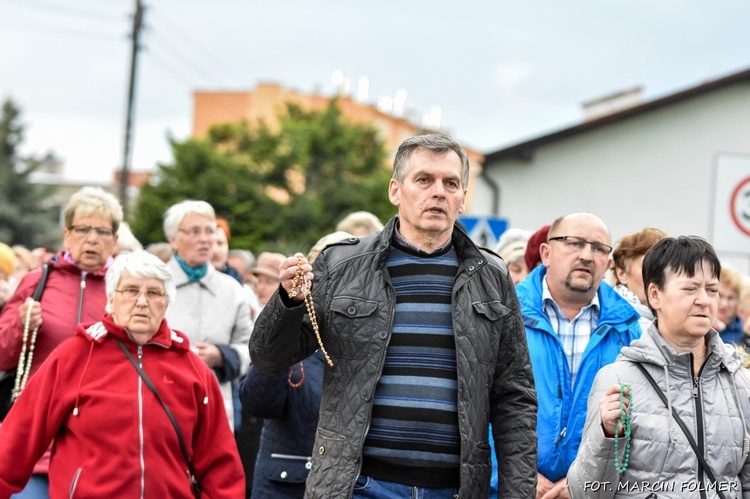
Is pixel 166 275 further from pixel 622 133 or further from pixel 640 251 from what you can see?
pixel 622 133

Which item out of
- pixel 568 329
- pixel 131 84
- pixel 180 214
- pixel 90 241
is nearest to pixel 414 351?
pixel 568 329

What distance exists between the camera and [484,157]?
24.0 m

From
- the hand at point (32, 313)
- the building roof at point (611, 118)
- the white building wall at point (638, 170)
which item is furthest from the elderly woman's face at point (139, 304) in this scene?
the building roof at point (611, 118)

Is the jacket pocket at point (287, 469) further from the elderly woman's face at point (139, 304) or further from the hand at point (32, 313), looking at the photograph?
the hand at point (32, 313)

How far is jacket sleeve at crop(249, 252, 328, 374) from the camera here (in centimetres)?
420

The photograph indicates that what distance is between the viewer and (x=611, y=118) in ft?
76.7

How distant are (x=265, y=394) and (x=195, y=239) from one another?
68.5 inches

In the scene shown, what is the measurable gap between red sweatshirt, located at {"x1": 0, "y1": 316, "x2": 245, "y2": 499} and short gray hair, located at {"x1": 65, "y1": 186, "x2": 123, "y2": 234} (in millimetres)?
1480

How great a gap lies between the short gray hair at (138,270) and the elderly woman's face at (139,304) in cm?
2

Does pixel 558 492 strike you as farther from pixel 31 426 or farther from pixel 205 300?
pixel 205 300

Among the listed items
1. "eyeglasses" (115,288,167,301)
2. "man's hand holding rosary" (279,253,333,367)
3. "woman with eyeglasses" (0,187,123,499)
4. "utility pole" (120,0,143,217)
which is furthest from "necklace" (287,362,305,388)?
"utility pole" (120,0,143,217)

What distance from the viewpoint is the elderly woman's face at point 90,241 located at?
6648mm

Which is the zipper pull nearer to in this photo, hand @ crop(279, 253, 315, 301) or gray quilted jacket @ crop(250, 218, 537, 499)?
gray quilted jacket @ crop(250, 218, 537, 499)

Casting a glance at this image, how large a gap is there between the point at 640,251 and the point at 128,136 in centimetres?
2102
